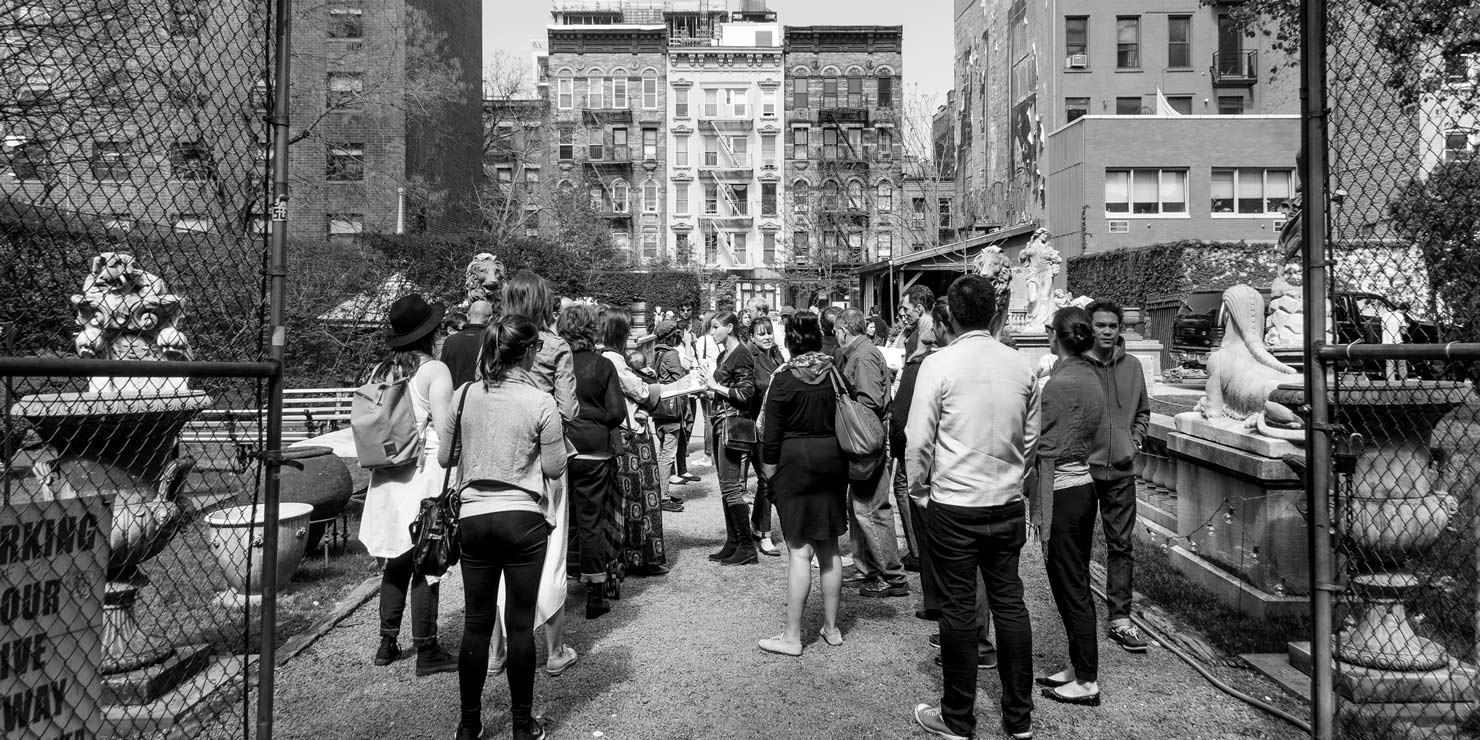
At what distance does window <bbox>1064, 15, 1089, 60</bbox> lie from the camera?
123 feet

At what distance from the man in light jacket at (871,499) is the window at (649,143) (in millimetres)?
52748

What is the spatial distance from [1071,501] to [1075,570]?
0.33m

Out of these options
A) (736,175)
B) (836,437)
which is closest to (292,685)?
(836,437)

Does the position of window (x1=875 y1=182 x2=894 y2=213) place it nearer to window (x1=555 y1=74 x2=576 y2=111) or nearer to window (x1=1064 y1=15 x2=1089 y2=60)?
window (x1=555 y1=74 x2=576 y2=111)

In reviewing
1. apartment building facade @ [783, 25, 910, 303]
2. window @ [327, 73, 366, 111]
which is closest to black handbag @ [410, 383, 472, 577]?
window @ [327, 73, 366, 111]

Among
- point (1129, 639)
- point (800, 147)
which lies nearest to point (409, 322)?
point (1129, 639)

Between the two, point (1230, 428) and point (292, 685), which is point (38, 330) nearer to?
point (292, 685)

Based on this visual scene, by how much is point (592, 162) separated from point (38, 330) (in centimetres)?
5314

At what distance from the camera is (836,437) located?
216 inches

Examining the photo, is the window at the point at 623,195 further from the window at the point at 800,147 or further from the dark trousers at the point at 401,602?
the dark trousers at the point at 401,602

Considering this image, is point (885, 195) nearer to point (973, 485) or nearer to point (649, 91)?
point (649, 91)

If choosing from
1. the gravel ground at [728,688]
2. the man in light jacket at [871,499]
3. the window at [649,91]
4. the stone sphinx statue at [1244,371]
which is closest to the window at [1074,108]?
the window at [649,91]

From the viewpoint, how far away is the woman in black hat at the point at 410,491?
16.7 ft

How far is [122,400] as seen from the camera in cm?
417
